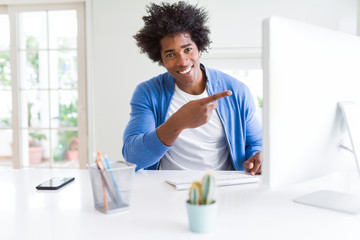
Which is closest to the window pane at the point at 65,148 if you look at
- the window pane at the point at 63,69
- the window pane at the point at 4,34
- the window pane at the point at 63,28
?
the window pane at the point at 63,69

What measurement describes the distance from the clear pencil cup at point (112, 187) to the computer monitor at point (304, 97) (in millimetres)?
341

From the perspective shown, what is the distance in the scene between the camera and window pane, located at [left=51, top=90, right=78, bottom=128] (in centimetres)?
297

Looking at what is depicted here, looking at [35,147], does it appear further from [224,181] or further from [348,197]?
[348,197]

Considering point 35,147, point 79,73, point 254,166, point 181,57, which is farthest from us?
point 35,147

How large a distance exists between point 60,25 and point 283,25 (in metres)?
2.73

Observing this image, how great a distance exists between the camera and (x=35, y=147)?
3133 mm

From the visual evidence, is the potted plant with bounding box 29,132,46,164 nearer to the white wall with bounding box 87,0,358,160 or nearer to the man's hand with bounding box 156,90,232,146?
the white wall with bounding box 87,0,358,160

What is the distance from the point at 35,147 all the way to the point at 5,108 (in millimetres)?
503

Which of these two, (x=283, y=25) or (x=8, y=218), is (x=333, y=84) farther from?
(x=8, y=218)

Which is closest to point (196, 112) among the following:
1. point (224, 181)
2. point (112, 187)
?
point (224, 181)

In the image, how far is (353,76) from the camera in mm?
829

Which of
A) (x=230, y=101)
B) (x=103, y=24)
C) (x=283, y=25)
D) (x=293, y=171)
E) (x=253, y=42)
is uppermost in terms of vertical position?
(x=103, y=24)

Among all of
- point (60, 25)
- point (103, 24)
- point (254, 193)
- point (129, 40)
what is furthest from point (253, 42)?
point (254, 193)

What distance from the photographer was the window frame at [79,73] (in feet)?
9.41
